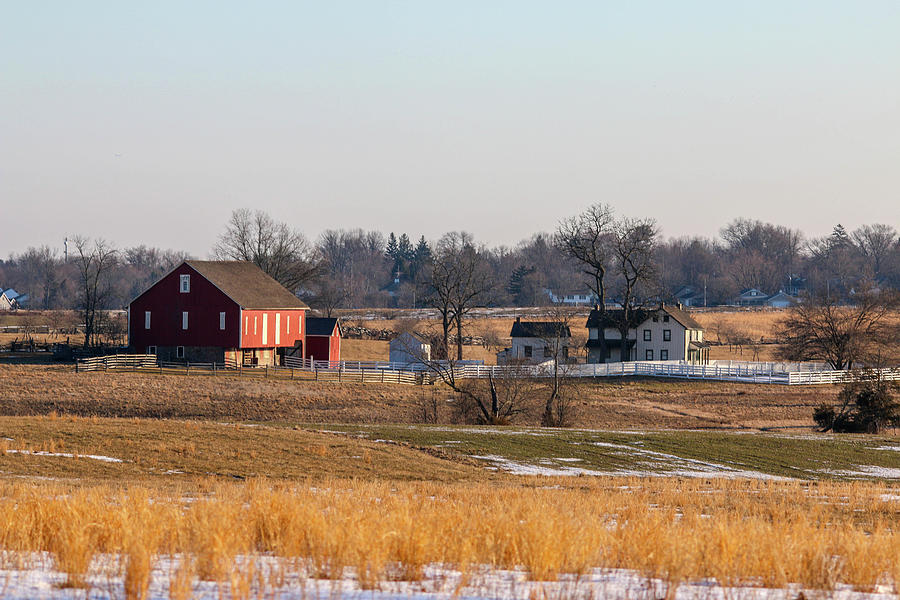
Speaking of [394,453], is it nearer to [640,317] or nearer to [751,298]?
[640,317]

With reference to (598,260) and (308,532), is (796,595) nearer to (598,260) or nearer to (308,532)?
(308,532)

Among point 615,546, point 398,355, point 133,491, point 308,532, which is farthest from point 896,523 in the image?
point 398,355

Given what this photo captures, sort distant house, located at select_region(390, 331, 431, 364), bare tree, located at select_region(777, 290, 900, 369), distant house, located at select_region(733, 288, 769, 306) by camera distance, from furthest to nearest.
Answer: distant house, located at select_region(733, 288, 769, 306), distant house, located at select_region(390, 331, 431, 364), bare tree, located at select_region(777, 290, 900, 369)

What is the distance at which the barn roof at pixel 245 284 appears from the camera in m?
66.6

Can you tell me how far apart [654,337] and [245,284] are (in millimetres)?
34627

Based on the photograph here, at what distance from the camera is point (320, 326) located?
7225 centimetres

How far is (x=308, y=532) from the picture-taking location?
9281mm

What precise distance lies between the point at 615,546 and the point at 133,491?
7348mm

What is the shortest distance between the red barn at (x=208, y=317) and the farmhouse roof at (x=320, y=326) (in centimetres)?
280

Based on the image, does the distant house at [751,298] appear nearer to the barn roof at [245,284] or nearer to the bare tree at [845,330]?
the bare tree at [845,330]

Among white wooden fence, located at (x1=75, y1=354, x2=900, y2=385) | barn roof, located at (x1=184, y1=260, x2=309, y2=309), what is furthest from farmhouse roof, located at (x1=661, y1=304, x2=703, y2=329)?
barn roof, located at (x1=184, y1=260, x2=309, y2=309)

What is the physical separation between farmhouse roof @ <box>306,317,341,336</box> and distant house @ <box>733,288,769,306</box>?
410 feet

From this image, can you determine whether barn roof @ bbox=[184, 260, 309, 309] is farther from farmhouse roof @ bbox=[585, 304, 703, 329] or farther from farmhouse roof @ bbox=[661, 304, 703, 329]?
farmhouse roof @ bbox=[661, 304, 703, 329]

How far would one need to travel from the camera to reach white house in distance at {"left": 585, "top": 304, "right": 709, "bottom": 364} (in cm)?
8225
